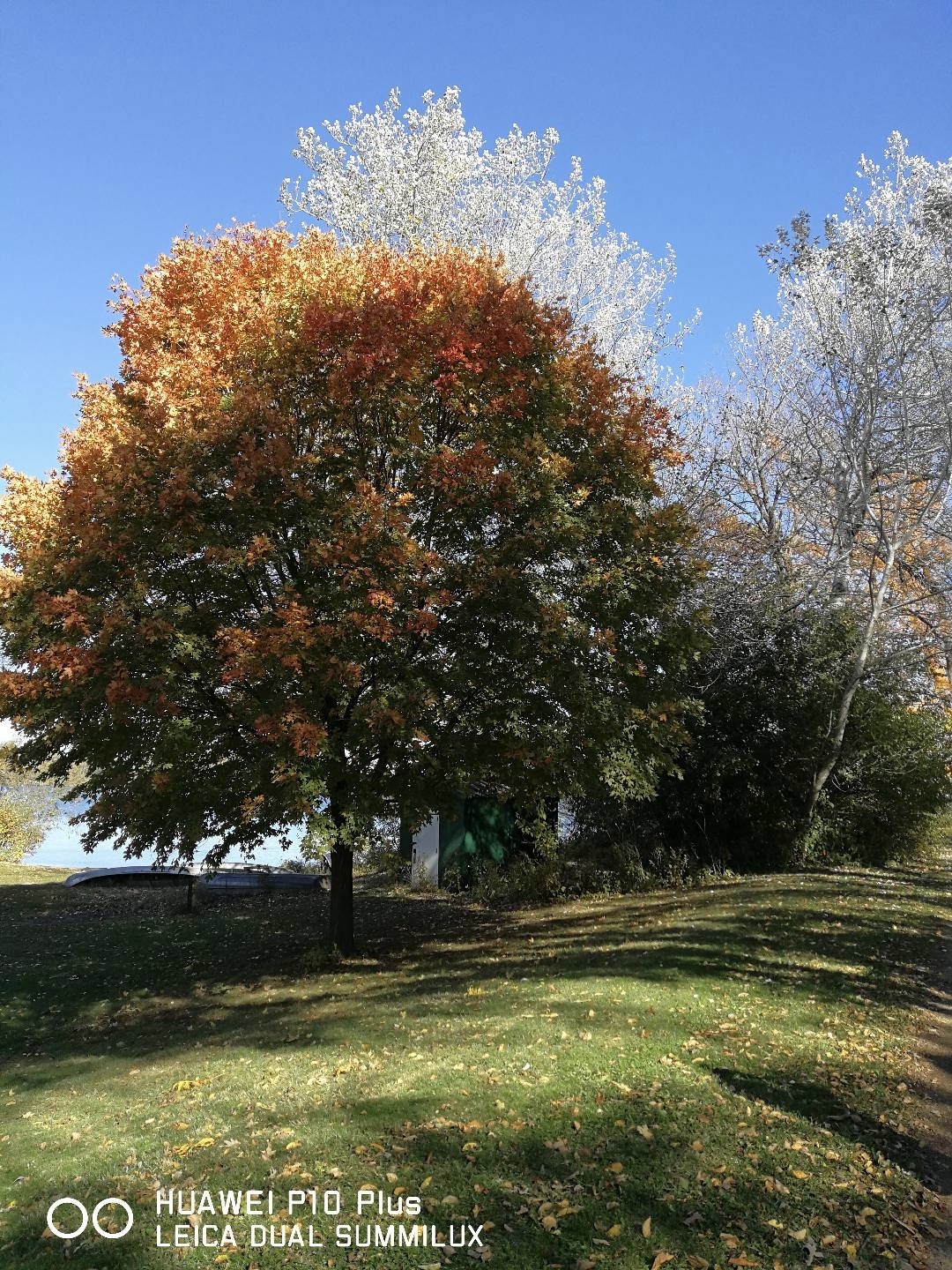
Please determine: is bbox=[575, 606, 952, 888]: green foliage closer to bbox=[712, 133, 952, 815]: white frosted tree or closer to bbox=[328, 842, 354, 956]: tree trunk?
bbox=[712, 133, 952, 815]: white frosted tree

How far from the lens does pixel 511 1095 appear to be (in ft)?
23.7

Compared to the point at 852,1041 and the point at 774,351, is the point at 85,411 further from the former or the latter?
the point at 774,351

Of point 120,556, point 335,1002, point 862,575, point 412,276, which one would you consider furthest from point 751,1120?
point 862,575

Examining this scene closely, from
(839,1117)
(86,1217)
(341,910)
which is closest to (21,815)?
(341,910)

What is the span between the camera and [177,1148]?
680 centimetres

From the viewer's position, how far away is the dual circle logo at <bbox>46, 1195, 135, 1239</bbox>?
18.6 ft

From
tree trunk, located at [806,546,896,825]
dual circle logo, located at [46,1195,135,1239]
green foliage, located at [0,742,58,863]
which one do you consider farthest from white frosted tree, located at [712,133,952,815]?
green foliage, located at [0,742,58,863]

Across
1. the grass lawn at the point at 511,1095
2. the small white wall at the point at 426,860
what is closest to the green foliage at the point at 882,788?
the grass lawn at the point at 511,1095

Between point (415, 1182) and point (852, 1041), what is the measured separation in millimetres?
4887

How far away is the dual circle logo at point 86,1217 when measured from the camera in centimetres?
566

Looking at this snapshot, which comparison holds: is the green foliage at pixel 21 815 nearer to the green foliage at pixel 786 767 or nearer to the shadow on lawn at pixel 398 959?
the shadow on lawn at pixel 398 959

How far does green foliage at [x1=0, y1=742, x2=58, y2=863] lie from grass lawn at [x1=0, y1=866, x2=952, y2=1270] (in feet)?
71.3

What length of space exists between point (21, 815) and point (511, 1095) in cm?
3499

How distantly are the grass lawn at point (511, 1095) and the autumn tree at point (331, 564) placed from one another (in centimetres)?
263
